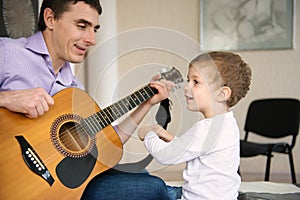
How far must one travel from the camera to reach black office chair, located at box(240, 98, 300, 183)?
9.41ft

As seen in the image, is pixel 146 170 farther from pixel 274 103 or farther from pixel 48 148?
pixel 274 103

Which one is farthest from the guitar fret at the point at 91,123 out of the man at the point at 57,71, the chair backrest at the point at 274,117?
the chair backrest at the point at 274,117

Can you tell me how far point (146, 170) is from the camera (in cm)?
136

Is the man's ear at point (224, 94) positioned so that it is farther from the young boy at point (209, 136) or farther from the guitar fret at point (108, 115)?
the guitar fret at point (108, 115)

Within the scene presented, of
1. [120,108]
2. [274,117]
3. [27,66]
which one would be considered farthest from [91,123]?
[274,117]

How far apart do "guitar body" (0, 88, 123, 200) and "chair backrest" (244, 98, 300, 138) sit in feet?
6.90

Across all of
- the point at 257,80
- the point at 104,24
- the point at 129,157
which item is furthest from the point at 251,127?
the point at 129,157

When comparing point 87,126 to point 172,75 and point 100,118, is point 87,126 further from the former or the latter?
point 172,75

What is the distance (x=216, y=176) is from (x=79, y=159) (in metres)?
0.38

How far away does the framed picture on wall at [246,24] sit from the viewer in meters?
3.49

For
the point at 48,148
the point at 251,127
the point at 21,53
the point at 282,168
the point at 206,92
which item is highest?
the point at 21,53

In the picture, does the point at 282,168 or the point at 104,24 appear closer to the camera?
the point at 104,24

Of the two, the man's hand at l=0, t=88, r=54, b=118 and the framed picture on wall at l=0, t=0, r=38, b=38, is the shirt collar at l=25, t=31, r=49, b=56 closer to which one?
the man's hand at l=0, t=88, r=54, b=118

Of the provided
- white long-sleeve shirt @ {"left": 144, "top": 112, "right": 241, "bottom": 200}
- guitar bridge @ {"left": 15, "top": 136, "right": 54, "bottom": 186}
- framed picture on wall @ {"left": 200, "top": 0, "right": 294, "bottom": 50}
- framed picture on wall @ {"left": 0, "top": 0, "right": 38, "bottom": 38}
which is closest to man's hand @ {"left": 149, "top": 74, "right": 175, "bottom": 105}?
white long-sleeve shirt @ {"left": 144, "top": 112, "right": 241, "bottom": 200}
